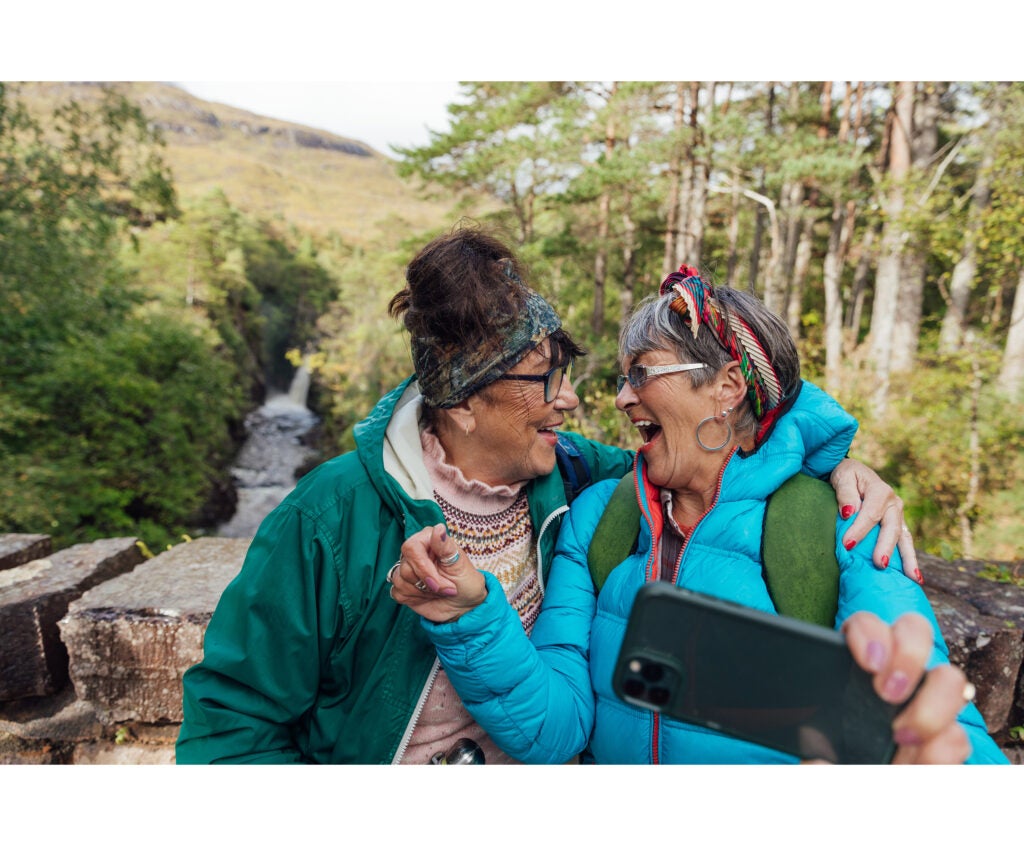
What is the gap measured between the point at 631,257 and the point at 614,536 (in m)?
15.0

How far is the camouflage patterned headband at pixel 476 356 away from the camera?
1.68 m

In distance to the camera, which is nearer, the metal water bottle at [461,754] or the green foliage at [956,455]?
the metal water bottle at [461,754]

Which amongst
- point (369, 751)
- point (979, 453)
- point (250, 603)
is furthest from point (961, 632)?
point (979, 453)

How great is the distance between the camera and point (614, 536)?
1785mm

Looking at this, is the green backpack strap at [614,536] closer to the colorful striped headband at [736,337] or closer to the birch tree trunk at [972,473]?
the colorful striped headband at [736,337]

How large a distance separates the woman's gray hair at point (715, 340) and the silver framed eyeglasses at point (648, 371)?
0.02m

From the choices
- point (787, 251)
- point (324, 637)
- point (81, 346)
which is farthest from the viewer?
point (787, 251)

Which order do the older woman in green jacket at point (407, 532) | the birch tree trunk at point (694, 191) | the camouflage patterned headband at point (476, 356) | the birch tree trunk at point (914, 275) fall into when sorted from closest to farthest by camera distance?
the older woman in green jacket at point (407, 532), the camouflage patterned headband at point (476, 356), the birch tree trunk at point (914, 275), the birch tree trunk at point (694, 191)

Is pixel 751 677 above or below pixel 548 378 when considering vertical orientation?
below

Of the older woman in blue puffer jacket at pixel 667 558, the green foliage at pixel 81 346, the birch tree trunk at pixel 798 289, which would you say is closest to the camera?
the older woman in blue puffer jacket at pixel 667 558

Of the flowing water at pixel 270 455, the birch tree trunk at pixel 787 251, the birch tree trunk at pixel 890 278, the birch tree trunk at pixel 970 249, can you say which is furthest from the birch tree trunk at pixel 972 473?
the flowing water at pixel 270 455

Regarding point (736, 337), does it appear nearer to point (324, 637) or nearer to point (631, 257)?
point (324, 637)

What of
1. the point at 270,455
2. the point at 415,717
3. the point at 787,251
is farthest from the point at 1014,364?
the point at 270,455
